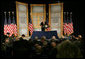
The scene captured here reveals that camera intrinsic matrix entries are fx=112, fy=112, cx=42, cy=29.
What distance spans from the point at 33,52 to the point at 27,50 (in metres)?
0.31

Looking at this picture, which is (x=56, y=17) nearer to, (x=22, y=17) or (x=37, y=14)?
(x=37, y=14)

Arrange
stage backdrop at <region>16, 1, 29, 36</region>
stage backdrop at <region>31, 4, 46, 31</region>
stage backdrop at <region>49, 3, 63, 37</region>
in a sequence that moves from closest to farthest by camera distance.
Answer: stage backdrop at <region>16, 1, 29, 36</region> < stage backdrop at <region>49, 3, 63, 37</region> < stage backdrop at <region>31, 4, 46, 31</region>

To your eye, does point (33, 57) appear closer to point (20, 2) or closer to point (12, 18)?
point (12, 18)

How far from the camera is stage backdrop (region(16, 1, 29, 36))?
31.2ft

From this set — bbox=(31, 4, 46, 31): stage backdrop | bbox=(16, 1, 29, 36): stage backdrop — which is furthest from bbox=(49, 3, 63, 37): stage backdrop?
bbox=(16, 1, 29, 36): stage backdrop

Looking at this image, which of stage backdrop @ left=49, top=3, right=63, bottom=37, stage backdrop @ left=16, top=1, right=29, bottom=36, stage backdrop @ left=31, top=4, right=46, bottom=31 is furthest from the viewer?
stage backdrop @ left=31, top=4, right=46, bottom=31

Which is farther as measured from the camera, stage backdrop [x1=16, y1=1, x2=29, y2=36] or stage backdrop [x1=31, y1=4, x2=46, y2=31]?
stage backdrop [x1=31, y1=4, x2=46, y2=31]

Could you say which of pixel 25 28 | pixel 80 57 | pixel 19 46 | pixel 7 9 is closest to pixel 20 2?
pixel 7 9

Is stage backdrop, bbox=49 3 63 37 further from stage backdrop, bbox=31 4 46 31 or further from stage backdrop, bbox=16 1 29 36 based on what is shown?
stage backdrop, bbox=16 1 29 36

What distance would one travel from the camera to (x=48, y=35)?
24.6 ft

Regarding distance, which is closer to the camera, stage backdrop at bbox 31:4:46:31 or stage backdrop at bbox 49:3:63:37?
stage backdrop at bbox 49:3:63:37

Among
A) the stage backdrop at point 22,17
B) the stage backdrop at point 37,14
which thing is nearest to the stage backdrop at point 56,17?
the stage backdrop at point 37,14

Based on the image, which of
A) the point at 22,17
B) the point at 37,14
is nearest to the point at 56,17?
the point at 37,14

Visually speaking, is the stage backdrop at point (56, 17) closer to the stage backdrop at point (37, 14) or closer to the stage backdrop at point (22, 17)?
the stage backdrop at point (37, 14)
